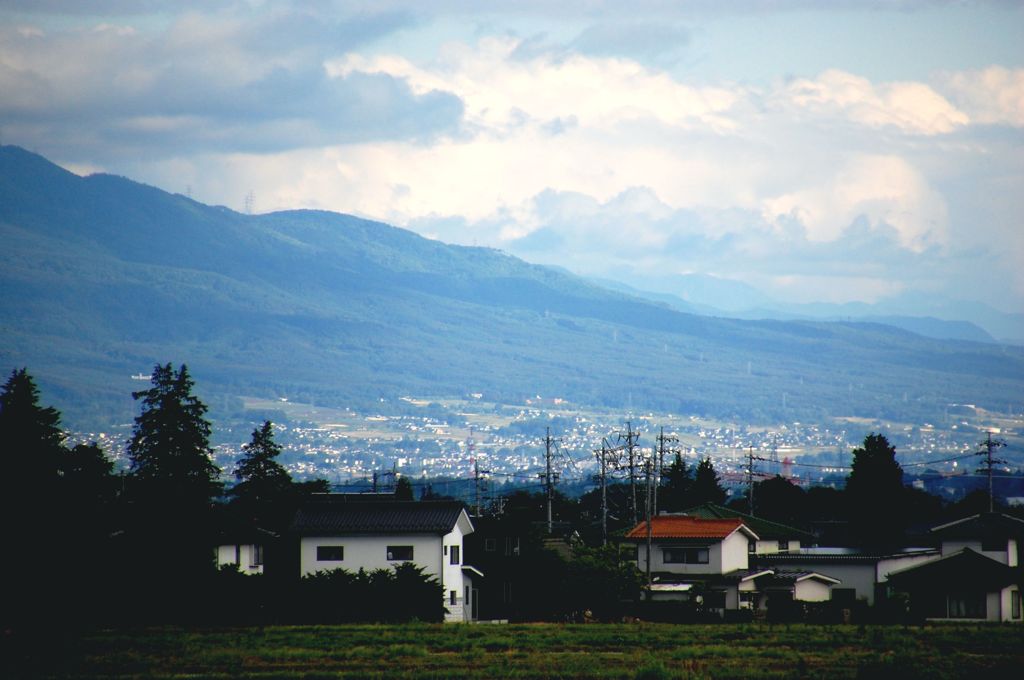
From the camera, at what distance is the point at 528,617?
55.4 m

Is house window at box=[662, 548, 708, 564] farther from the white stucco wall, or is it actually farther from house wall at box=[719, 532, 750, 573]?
house wall at box=[719, 532, 750, 573]

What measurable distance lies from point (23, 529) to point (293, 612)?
8.83 metres

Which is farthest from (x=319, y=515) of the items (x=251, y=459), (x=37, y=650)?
(x=251, y=459)

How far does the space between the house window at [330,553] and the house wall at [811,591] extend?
17.6m

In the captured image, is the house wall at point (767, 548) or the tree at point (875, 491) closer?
the house wall at point (767, 548)

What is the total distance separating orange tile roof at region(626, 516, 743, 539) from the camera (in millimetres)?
60500

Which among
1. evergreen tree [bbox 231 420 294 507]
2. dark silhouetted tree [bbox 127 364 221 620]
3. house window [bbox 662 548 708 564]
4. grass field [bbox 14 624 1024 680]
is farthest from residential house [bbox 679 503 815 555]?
evergreen tree [bbox 231 420 294 507]

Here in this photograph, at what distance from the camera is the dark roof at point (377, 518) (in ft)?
179

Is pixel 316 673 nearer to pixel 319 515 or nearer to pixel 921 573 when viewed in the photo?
pixel 319 515

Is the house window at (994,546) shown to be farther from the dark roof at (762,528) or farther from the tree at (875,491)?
the tree at (875,491)

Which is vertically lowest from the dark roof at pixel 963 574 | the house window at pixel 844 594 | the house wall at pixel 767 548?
the house window at pixel 844 594

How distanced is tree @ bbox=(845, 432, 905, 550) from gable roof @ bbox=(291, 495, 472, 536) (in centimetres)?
2929

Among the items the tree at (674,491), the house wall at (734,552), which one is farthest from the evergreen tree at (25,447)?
the tree at (674,491)

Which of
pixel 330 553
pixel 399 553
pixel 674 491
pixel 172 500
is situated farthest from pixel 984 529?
pixel 674 491
